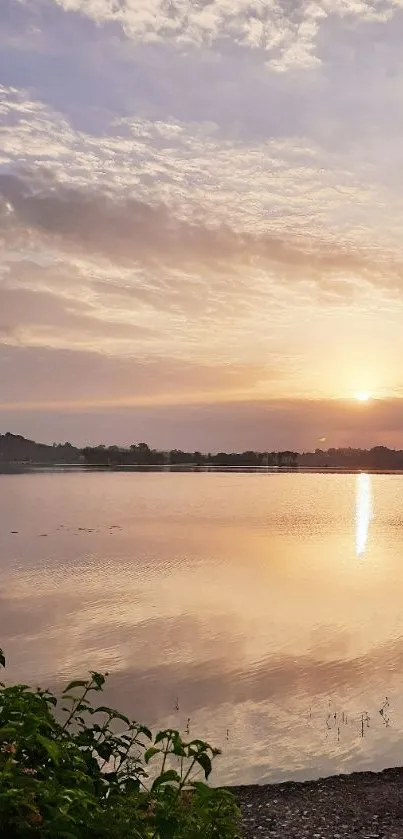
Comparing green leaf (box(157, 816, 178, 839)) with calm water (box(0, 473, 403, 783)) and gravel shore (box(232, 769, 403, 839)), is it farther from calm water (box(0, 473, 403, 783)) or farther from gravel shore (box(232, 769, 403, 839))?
calm water (box(0, 473, 403, 783))

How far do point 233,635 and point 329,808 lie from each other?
13276 millimetres

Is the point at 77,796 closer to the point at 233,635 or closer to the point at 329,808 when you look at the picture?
the point at 329,808

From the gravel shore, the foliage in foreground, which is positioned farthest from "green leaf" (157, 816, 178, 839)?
the gravel shore

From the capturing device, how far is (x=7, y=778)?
14.3 feet

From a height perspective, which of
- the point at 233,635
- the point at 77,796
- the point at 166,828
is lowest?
the point at 233,635

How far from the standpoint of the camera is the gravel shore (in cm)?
1013

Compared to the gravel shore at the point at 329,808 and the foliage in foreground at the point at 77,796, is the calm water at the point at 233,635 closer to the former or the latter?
the gravel shore at the point at 329,808

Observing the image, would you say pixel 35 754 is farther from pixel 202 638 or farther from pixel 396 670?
pixel 202 638

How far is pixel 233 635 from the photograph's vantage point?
79.7ft

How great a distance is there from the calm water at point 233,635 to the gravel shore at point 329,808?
1111 millimetres

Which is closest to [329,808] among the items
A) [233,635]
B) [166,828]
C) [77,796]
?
[166,828]

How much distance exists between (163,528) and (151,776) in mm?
54583

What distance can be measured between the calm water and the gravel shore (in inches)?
43.7

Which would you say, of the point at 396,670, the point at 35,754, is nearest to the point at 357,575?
the point at 396,670
